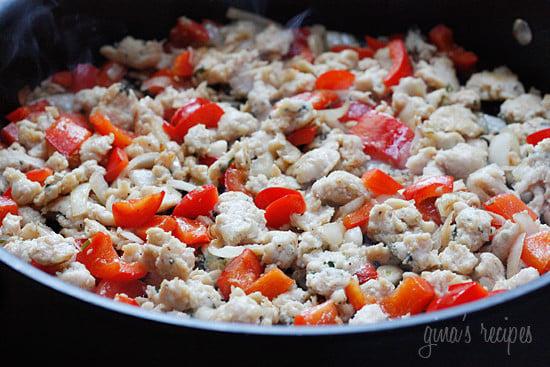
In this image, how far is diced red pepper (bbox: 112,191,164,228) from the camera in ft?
8.51

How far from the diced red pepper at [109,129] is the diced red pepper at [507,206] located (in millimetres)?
1269

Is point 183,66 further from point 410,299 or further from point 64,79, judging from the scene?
point 410,299

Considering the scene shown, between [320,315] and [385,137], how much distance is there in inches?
36.3

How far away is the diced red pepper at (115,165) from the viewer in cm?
283

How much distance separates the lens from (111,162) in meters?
2.86

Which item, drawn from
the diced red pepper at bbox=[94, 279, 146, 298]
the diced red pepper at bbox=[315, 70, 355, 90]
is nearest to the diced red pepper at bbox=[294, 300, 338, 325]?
the diced red pepper at bbox=[94, 279, 146, 298]

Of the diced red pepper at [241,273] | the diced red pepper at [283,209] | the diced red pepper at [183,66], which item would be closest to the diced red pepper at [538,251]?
the diced red pepper at [283,209]

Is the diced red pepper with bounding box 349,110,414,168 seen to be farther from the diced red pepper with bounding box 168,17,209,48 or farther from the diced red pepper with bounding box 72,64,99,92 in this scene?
the diced red pepper with bounding box 72,64,99,92

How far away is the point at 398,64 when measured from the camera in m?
3.26

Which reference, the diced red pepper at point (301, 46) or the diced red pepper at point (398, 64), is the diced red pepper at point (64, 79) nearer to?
the diced red pepper at point (301, 46)

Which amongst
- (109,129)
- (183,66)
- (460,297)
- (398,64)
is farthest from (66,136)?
(460,297)

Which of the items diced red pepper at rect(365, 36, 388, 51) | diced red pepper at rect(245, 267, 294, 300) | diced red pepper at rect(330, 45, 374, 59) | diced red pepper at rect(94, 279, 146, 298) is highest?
diced red pepper at rect(365, 36, 388, 51)

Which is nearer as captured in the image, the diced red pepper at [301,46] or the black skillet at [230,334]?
the black skillet at [230,334]

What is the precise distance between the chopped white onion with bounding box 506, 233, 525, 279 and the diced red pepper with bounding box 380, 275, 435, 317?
31 cm
